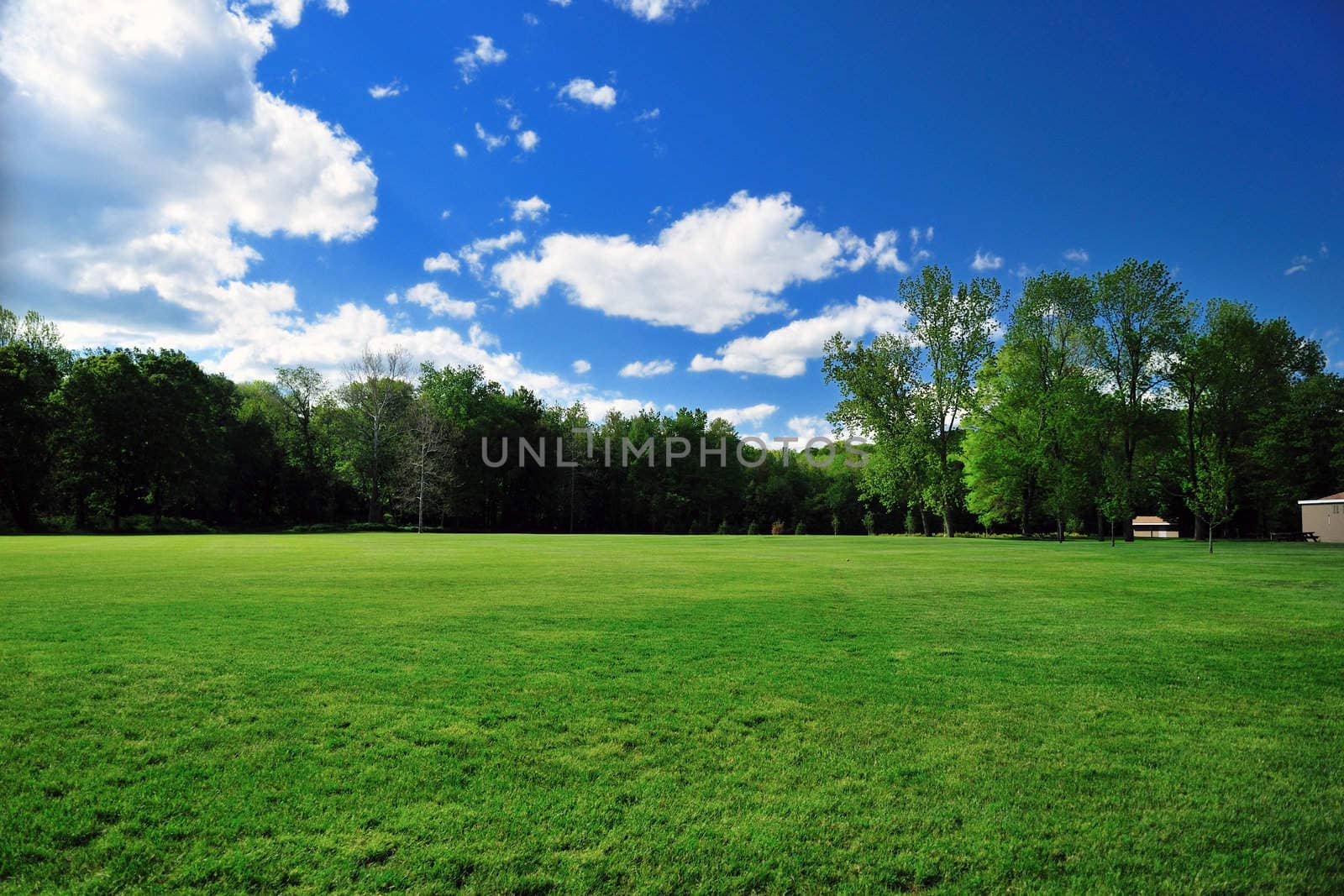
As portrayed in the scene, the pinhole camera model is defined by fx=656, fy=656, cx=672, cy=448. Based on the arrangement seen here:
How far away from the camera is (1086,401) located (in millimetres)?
48094

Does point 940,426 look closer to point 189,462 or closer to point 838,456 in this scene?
point 838,456

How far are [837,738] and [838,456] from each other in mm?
93227

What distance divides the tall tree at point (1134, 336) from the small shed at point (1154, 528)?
80.3 feet

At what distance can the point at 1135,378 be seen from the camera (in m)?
49.4

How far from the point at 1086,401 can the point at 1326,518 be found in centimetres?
1790

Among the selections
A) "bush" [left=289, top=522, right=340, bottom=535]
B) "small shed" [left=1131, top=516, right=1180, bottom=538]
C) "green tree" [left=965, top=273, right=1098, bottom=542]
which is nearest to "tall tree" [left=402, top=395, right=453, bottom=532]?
"bush" [left=289, top=522, right=340, bottom=535]

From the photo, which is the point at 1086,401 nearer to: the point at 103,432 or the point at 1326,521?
the point at 1326,521

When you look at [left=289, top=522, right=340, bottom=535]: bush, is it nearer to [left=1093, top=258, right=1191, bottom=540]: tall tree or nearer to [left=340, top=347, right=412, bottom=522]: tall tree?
[left=340, top=347, right=412, bottom=522]: tall tree

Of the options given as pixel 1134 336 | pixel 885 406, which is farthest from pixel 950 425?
pixel 1134 336

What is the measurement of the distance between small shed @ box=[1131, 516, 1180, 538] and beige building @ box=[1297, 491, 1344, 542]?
1937 centimetres

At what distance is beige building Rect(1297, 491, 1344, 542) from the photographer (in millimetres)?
45000

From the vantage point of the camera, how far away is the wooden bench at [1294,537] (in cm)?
4541

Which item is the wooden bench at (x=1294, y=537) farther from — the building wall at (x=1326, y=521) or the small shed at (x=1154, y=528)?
the small shed at (x=1154, y=528)

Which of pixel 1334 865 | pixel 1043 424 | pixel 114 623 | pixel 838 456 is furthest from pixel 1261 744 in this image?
pixel 838 456
